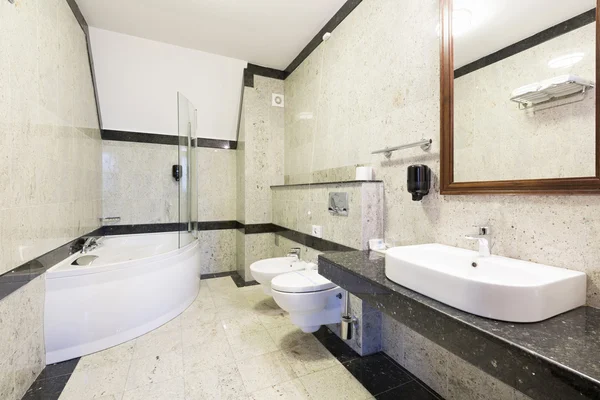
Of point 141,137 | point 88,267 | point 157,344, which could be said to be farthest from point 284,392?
point 141,137

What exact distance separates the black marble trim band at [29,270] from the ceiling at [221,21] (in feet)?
6.85

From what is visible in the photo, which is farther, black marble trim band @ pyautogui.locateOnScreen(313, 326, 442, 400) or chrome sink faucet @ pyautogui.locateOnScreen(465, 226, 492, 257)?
black marble trim band @ pyautogui.locateOnScreen(313, 326, 442, 400)

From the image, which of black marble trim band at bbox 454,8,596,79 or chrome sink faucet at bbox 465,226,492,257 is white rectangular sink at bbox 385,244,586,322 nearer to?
chrome sink faucet at bbox 465,226,492,257

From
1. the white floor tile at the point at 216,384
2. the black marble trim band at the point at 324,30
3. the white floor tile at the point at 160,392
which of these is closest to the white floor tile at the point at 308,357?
the white floor tile at the point at 216,384

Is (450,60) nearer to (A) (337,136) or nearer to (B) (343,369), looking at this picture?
(A) (337,136)

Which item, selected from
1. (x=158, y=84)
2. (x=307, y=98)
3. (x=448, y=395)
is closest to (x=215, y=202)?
(x=158, y=84)

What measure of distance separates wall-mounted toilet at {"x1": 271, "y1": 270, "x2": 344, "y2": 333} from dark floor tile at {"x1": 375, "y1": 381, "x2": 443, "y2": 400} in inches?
21.6

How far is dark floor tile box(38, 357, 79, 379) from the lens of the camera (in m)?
1.59

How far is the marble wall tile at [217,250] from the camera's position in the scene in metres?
3.51

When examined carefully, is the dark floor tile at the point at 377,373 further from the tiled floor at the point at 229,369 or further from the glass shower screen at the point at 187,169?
the glass shower screen at the point at 187,169

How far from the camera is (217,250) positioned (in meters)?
3.58

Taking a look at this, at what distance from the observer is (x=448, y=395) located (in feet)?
4.48

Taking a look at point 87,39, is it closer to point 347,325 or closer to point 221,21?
point 221,21

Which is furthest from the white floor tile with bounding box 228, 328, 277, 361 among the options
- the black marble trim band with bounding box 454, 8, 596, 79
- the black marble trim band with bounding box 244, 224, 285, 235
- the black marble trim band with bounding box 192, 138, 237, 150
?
the black marble trim band with bounding box 192, 138, 237, 150
